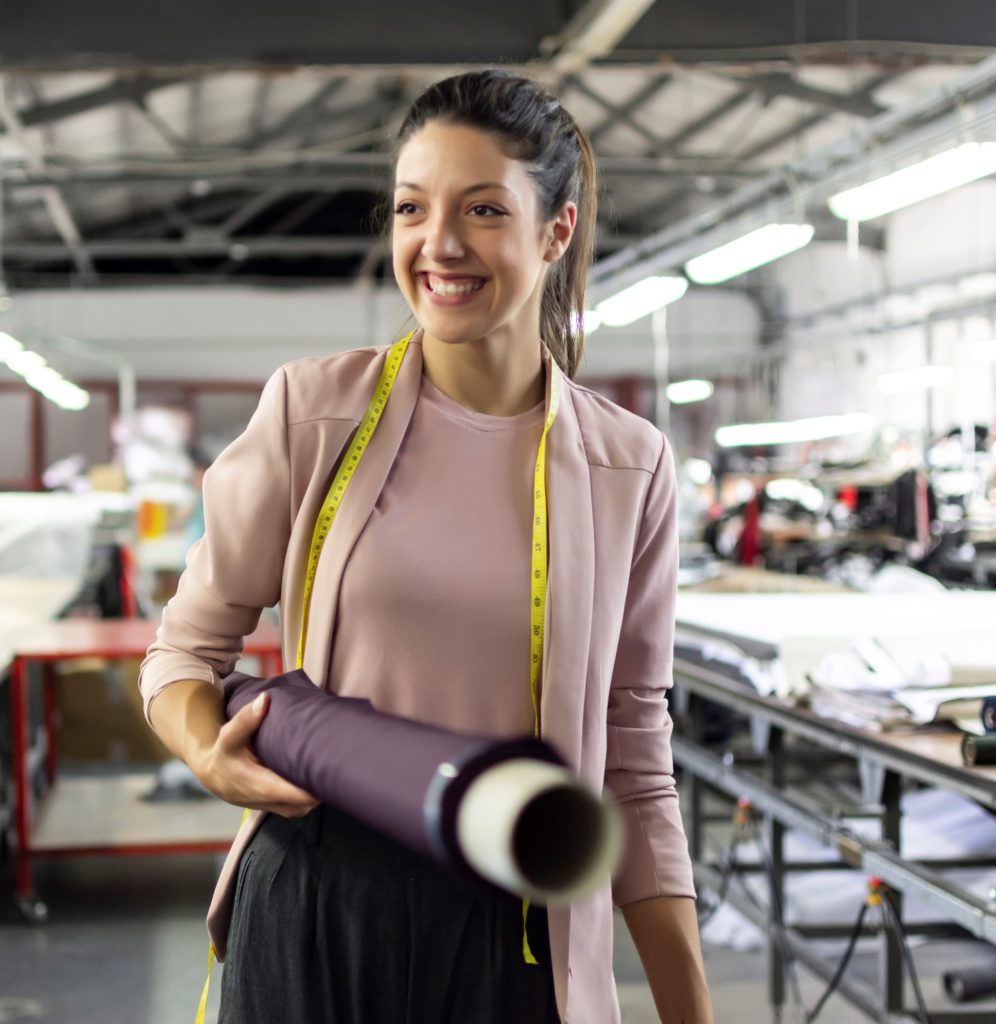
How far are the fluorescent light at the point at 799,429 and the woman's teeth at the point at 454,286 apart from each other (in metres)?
7.20

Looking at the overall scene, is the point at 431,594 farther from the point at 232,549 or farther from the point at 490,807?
the point at 490,807

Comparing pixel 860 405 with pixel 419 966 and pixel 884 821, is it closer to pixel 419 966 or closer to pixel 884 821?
pixel 884 821

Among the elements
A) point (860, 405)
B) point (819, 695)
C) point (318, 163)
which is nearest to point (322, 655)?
point (819, 695)

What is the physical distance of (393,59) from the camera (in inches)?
190

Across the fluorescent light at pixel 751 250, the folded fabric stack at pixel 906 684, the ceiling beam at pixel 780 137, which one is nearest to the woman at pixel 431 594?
the folded fabric stack at pixel 906 684

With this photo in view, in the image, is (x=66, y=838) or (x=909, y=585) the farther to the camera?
(x=909, y=585)

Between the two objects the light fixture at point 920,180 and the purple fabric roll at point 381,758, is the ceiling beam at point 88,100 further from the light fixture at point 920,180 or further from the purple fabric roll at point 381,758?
the purple fabric roll at point 381,758

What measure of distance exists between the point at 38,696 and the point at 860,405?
9.02 m

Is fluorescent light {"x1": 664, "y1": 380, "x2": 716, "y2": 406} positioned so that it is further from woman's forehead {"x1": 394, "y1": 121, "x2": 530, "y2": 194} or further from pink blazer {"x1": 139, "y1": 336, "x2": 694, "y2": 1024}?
woman's forehead {"x1": 394, "y1": 121, "x2": 530, "y2": 194}

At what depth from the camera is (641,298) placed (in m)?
5.77

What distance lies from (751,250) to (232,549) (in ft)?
12.9

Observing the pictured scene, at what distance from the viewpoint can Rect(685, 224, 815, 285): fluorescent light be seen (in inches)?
170

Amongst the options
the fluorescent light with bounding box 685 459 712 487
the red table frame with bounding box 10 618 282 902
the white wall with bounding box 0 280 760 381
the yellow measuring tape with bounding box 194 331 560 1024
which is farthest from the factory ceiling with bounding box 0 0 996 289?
the fluorescent light with bounding box 685 459 712 487

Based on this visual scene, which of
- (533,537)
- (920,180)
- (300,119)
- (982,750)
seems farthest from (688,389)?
(533,537)
